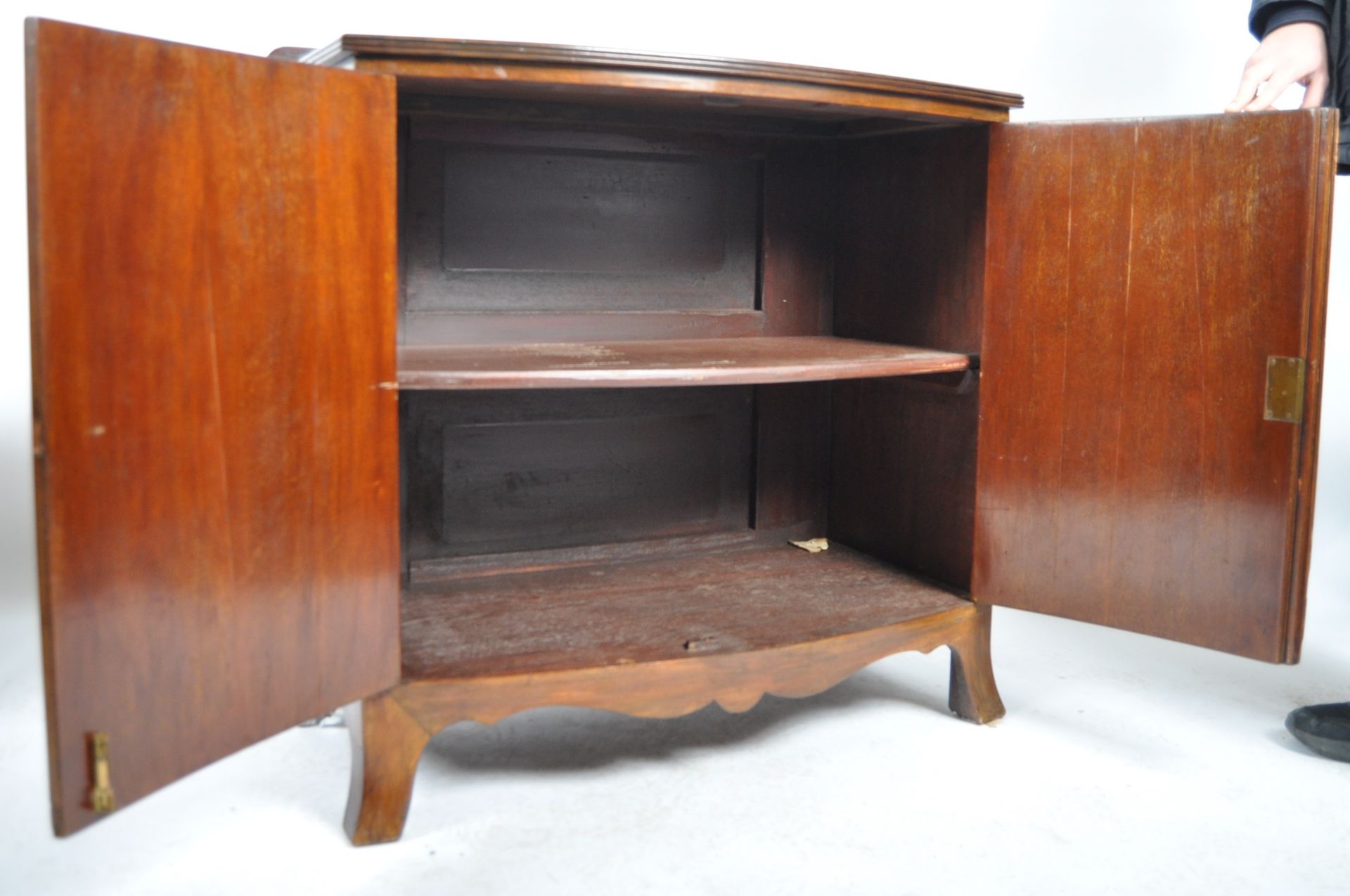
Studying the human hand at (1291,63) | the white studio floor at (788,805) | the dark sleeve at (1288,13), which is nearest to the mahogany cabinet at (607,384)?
the white studio floor at (788,805)

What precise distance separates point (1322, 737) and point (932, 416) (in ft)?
2.83

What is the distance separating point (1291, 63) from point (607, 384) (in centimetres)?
131

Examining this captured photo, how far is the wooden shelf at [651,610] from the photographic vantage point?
201cm

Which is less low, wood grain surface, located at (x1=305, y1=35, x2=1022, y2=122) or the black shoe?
wood grain surface, located at (x1=305, y1=35, x2=1022, y2=122)

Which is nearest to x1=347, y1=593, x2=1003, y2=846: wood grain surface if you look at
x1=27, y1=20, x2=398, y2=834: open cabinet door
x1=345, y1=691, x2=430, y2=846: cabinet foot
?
x1=345, y1=691, x2=430, y2=846: cabinet foot

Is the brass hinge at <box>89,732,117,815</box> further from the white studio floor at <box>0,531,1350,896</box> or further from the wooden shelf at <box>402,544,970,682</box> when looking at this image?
the wooden shelf at <box>402,544,970,682</box>

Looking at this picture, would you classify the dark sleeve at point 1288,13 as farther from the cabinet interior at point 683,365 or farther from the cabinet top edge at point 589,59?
the cabinet top edge at point 589,59

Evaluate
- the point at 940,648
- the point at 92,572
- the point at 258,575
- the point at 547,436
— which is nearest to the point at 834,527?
the point at 940,648

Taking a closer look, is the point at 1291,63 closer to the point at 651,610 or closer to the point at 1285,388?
the point at 1285,388

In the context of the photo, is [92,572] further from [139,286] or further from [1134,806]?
[1134,806]

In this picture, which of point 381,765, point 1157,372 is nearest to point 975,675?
point 1157,372

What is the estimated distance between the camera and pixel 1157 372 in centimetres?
209

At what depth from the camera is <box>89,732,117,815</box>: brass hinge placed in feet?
4.70

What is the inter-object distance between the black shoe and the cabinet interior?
62 centimetres
